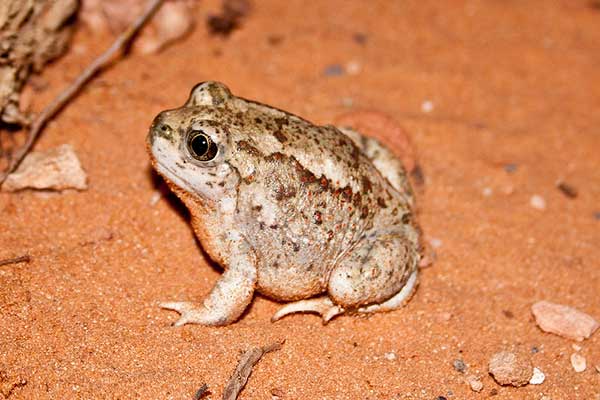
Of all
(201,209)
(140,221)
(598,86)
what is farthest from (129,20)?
(598,86)

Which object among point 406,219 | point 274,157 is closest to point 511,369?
point 406,219

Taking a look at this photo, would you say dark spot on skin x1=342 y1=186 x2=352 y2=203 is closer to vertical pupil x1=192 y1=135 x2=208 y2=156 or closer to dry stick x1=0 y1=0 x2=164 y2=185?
vertical pupil x1=192 y1=135 x2=208 y2=156

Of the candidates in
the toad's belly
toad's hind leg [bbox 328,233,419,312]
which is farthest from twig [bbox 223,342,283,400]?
toad's hind leg [bbox 328,233,419,312]

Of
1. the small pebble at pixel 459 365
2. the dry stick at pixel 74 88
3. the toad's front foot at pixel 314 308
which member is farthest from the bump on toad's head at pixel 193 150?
the small pebble at pixel 459 365

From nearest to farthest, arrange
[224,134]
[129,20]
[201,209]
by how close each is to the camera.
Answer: [224,134] → [201,209] → [129,20]

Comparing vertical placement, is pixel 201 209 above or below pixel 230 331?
above

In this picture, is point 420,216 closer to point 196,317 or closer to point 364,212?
point 364,212

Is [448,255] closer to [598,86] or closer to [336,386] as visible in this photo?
[336,386]
